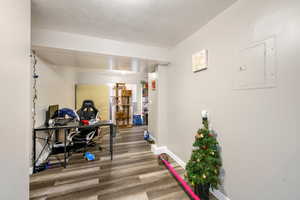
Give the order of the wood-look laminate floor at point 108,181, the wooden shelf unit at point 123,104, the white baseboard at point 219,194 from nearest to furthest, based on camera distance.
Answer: the white baseboard at point 219,194, the wood-look laminate floor at point 108,181, the wooden shelf unit at point 123,104

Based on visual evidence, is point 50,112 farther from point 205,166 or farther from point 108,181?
point 205,166

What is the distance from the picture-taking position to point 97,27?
180 cm

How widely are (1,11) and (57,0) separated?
670 millimetres

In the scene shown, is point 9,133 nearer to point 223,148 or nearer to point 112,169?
point 112,169

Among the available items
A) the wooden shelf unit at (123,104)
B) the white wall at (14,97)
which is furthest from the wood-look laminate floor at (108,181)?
the wooden shelf unit at (123,104)

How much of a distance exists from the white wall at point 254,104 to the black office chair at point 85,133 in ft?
7.87

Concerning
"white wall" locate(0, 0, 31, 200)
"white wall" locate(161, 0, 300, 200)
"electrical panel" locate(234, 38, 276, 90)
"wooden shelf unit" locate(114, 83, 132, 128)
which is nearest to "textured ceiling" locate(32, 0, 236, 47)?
"white wall" locate(161, 0, 300, 200)

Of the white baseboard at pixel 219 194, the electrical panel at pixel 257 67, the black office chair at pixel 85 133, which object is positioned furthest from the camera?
the black office chair at pixel 85 133

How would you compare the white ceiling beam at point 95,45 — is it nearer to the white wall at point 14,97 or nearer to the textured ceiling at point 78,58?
the textured ceiling at point 78,58

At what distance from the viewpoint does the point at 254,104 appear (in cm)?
116

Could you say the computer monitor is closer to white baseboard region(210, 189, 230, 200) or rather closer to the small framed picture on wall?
the small framed picture on wall

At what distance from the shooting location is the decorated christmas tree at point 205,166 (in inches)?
54.8

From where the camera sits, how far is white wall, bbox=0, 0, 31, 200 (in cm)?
86

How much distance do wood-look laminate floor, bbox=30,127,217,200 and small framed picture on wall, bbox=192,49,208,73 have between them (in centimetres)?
187
